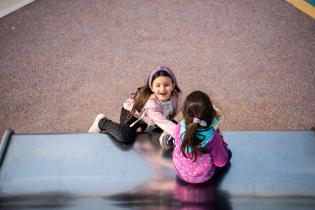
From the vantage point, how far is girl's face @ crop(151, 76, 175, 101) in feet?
5.72

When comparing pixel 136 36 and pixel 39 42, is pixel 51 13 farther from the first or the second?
pixel 136 36

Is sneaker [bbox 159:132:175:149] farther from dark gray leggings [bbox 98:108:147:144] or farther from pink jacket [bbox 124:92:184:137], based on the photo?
dark gray leggings [bbox 98:108:147:144]

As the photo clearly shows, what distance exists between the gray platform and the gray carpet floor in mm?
653

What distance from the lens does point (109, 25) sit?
3395 millimetres

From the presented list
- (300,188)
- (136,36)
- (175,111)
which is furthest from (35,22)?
(300,188)

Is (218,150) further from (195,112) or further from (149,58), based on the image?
(149,58)

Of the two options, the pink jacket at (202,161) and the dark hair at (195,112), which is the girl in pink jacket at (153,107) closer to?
the pink jacket at (202,161)

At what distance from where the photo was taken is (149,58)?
3.00 m

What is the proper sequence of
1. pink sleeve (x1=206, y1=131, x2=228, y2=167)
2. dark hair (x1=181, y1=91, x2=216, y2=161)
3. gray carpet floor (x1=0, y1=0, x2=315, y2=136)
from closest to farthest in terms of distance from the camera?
dark hair (x1=181, y1=91, x2=216, y2=161)
pink sleeve (x1=206, y1=131, x2=228, y2=167)
gray carpet floor (x1=0, y1=0, x2=315, y2=136)

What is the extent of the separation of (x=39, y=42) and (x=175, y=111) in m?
1.84

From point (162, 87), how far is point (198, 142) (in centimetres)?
42

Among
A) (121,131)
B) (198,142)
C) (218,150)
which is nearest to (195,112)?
(198,142)

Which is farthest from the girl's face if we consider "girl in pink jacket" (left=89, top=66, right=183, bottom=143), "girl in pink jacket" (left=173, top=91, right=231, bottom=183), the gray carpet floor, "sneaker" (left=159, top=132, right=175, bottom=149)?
the gray carpet floor

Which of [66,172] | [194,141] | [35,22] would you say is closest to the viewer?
[194,141]
